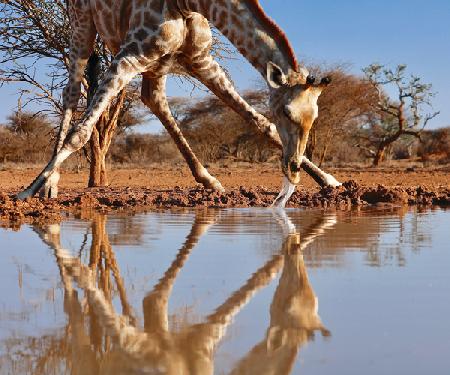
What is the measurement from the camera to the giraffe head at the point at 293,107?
193 inches

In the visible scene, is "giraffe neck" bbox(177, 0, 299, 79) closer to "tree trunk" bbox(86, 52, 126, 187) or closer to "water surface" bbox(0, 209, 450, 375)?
"water surface" bbox(0, 209, 450, 375)

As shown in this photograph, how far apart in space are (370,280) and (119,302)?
0.91m

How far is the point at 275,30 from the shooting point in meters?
5.30

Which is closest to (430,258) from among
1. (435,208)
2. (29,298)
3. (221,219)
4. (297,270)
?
(297,270)

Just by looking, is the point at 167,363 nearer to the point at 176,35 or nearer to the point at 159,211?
the point at 159,211

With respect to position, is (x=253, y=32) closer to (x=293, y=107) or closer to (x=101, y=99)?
(x=293, y=107)

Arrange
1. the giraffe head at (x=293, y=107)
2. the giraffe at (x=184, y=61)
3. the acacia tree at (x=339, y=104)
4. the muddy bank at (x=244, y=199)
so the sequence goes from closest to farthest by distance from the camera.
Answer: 1. the giraffe head at (x=293, y=107)
2. the giraffe at (x=184, y=61)
3. the muddy bank at (x=244, y=199)
4. the acacia tree at (x=339, y=104)

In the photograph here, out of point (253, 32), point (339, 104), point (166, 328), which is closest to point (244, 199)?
point (253, 32)

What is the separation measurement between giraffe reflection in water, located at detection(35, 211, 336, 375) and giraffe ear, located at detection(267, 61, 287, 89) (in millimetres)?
2391

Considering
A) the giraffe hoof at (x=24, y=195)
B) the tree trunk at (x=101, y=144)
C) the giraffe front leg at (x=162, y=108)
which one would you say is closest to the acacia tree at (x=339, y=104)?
the tree trunk at (x=101, y=144)

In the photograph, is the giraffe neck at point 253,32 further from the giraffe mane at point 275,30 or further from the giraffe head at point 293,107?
the giraffe head at point 293,107

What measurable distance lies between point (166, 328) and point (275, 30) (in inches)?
154

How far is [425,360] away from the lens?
152 centimetres

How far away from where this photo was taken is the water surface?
1542mm
